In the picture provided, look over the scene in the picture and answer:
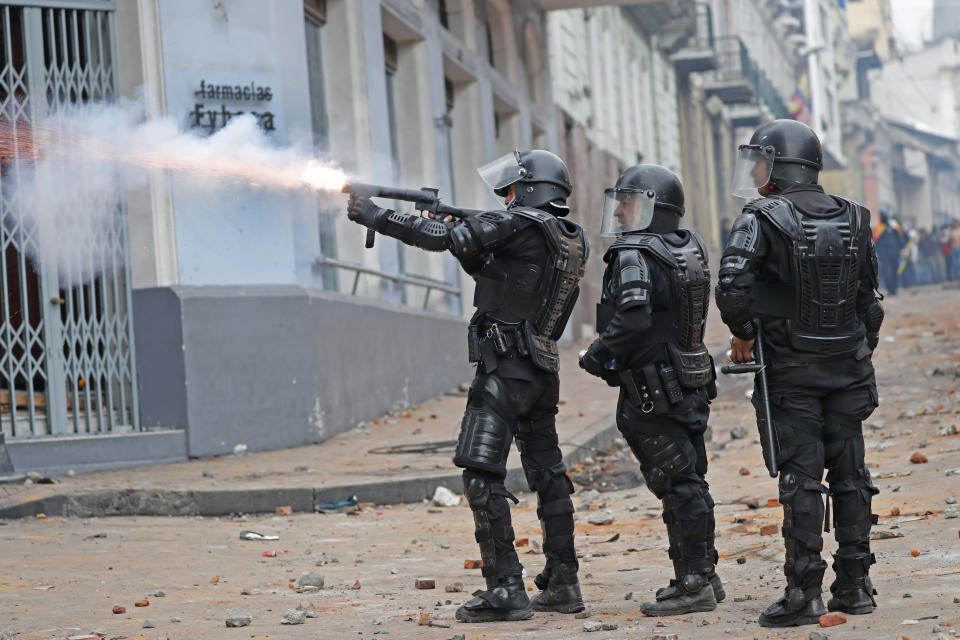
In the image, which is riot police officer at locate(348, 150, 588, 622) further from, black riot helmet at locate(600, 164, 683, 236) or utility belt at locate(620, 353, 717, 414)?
utility belt at locate(620, 353, 717, 414)

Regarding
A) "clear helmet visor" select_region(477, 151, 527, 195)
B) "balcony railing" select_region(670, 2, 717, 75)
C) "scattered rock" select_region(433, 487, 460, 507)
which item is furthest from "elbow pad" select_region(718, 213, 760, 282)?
"balcony railing" select_region(670, 2, 717, 75)

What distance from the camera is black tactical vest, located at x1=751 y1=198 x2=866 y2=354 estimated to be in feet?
16.5

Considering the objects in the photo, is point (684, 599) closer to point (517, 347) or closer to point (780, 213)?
point (517, 347)

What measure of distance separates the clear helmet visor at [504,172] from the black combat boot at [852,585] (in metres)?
2.04

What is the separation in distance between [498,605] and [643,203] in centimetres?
174

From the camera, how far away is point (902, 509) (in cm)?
732

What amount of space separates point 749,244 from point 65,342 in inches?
268

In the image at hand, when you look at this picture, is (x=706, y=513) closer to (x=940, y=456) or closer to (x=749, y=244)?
(x=749, y=244)

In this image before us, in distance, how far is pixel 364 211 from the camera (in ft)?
19.1

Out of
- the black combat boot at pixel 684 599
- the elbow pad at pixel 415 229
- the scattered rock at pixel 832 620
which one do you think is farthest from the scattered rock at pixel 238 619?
the scattered rock at pixel 832 620

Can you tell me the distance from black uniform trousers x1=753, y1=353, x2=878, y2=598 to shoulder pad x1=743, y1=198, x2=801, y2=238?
0.46 m

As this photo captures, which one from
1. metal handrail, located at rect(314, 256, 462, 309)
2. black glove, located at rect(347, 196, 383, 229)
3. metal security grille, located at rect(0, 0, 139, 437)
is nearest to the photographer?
black glove, located at rect(347, 196, 383, 229)

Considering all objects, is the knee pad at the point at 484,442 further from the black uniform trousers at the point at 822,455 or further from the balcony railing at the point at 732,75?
the balcony railing at the point at 732,75

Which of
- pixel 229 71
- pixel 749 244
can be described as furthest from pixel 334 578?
pixel 229 71
